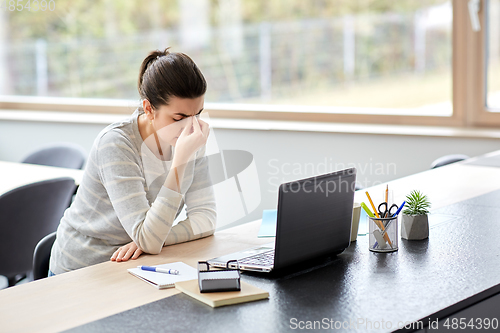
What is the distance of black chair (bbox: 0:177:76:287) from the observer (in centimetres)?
217

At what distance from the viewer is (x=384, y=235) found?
1.42 m

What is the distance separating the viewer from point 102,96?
4605 mm

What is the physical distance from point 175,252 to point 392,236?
1.85ft

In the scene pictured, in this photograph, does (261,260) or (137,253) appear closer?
(261,260)

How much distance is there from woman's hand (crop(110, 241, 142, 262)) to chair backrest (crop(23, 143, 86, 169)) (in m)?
1.84

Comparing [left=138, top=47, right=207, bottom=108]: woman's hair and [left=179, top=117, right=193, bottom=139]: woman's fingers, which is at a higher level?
[left=138, top=47, right=207, bottom=108]: woman's hair

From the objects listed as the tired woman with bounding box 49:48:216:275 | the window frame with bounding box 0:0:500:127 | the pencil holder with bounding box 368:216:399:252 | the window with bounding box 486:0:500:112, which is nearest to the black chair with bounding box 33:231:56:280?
the tired woman with bounding box 49:48:216:275

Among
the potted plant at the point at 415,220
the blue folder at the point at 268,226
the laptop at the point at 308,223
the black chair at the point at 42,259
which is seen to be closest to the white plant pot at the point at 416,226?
the potted plant at the point at 415,220

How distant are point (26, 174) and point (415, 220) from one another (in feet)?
6.81

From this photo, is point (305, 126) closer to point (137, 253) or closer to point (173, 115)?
point (173, 115)

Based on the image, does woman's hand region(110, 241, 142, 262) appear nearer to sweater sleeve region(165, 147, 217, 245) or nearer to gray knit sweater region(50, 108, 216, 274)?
gray knit sweater region(50, 108, 216, 274)

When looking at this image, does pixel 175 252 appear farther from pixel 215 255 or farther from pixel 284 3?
pixel 284 3

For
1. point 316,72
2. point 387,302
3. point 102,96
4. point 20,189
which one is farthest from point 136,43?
point 387,302

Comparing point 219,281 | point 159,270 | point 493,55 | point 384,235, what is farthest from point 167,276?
point 493,55
